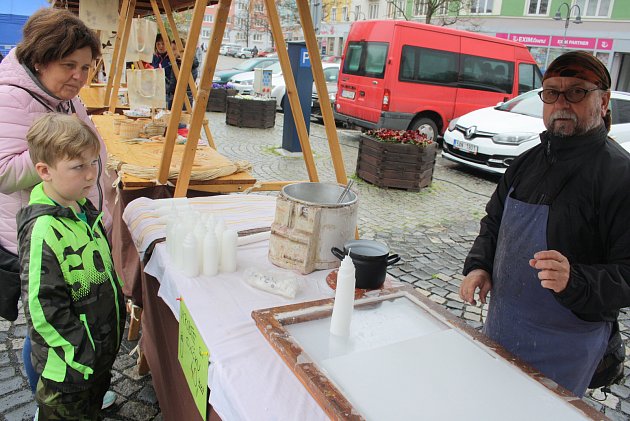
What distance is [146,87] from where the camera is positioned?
4.10 metres

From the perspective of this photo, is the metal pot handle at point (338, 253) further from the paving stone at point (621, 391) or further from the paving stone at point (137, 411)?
the paving stone at point (621, 391)

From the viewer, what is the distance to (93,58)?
206cm

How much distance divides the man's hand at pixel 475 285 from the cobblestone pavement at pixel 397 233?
1.39 m

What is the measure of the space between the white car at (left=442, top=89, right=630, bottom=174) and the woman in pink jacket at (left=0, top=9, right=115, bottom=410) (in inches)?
254

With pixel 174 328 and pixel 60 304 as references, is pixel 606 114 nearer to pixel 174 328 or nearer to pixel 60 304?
pixel 174 328

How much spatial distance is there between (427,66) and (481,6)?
23.1m

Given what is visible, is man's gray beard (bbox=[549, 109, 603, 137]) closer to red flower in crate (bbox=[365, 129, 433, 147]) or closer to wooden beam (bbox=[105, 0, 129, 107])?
wooden beam (bbox=[105, 0, 129, 107])

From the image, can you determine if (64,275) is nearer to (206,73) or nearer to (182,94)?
(206,73)

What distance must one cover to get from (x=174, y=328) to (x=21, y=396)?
3.92ft

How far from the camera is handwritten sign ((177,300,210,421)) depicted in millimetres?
1357

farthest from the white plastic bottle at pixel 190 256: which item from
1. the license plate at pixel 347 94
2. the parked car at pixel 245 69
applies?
the parked car at pixel 245 69

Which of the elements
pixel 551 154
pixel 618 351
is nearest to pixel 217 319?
pixel 551 154

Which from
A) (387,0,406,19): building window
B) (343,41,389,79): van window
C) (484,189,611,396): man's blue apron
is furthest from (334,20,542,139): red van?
(387,0,406,19): building window

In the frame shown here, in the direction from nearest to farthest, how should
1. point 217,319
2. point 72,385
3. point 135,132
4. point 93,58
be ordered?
1. point 217,319
2. point 72,385
3. point 93,58
4. point 135,132
